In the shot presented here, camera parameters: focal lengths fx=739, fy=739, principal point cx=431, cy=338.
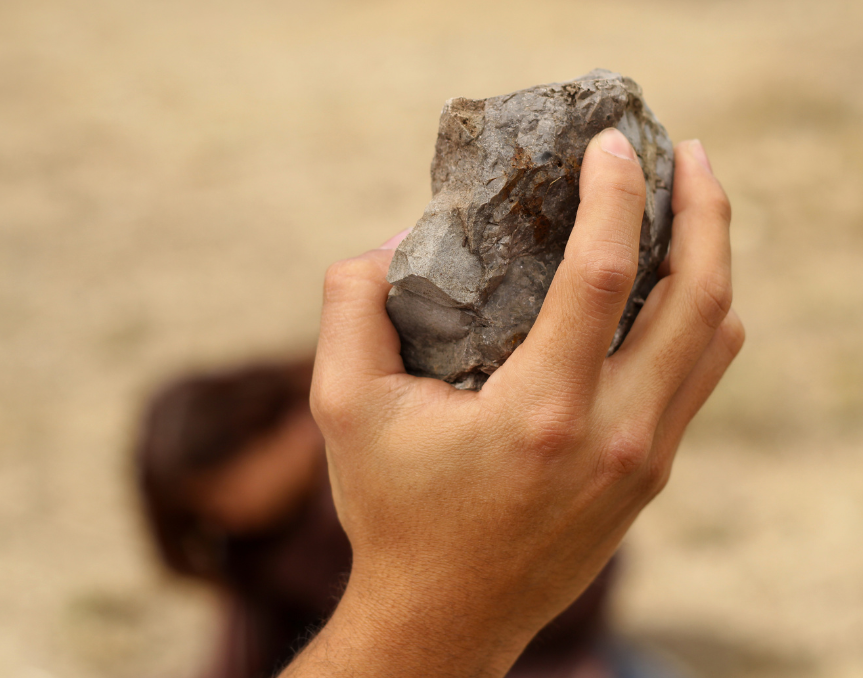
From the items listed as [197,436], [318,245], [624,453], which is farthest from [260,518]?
[318,245]

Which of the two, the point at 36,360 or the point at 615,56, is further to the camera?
the point at 615,56

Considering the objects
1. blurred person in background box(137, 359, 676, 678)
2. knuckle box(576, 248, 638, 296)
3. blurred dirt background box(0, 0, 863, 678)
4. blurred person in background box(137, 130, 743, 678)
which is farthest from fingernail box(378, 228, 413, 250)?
blurred dirt background box(0, 0, 863, 678)

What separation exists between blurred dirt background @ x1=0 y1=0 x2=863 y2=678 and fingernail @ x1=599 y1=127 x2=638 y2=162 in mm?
2245

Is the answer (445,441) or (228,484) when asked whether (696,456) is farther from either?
(445,441)

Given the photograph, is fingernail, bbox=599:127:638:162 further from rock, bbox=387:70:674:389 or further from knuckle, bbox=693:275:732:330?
knuckle, bbox=693:275:732:330

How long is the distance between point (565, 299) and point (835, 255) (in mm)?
6082

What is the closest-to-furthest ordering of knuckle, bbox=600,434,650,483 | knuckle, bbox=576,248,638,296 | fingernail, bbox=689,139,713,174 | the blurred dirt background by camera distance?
knuckle, bbox=576,248,638,296, knuckle, bbox=600,434,650,483, fingernail, bbox=689,139,713,174, the blurred dirt background

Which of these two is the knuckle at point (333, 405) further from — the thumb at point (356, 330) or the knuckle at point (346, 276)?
the knuckle at point (346, 276)

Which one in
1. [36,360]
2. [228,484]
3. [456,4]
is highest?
[456,4]

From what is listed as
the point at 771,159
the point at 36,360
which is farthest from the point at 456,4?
the point at 36,360

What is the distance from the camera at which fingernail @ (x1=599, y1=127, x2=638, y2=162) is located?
1.44 metres

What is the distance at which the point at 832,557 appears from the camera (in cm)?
407

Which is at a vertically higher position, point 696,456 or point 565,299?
point 565,299

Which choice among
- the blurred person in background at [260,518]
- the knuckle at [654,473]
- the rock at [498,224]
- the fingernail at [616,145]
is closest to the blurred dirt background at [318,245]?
the blurred person in background at [260,518]
